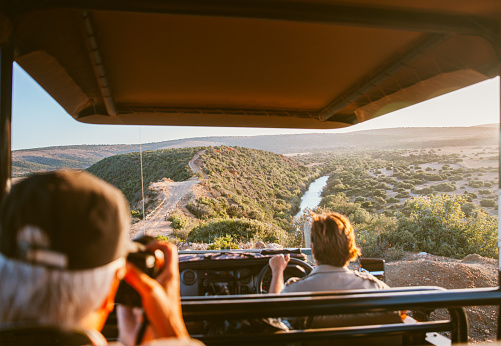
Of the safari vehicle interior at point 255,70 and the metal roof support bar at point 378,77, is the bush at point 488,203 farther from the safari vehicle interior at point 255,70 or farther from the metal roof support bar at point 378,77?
the metal roof support bar at point 378,77

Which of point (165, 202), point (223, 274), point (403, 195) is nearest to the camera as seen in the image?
point (223, 274)

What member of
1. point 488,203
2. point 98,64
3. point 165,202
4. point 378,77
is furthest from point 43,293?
point 165,202

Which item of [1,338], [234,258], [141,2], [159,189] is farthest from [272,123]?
[159,189]

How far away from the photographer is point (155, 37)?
2045 millimetres

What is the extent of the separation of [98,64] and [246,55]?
84 cm

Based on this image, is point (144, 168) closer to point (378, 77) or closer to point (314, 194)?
point (314, 194)

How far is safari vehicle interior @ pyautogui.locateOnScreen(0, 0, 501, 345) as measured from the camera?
155 cm

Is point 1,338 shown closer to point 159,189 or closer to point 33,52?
point 33,52

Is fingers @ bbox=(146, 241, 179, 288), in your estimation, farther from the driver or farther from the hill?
the hill

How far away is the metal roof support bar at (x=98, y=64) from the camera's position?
71.7 inches

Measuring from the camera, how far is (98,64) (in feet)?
7.32

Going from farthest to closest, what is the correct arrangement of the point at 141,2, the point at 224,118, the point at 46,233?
the point at 224,118 < the point at 141,2 < the point at 46,233

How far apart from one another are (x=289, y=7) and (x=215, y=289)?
213 cm

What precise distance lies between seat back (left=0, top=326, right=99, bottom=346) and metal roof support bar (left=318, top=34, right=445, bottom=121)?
6.54 feet
